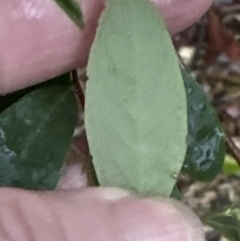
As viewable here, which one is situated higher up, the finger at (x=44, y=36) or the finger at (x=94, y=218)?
the finger at (x=44, y=36)

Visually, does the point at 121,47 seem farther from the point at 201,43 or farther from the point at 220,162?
the point at 201,43

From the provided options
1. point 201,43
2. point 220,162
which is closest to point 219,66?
point 201,43

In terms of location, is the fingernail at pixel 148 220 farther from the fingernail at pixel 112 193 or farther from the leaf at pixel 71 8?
the leaf at pixel 71 8

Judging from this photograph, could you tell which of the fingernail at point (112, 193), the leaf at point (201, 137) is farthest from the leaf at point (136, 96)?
the leaf at point (201, 137)

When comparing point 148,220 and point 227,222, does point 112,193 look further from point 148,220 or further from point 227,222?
point 227,222

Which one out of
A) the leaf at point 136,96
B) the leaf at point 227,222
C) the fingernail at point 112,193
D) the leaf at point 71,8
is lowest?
the leaf at point 227,222
